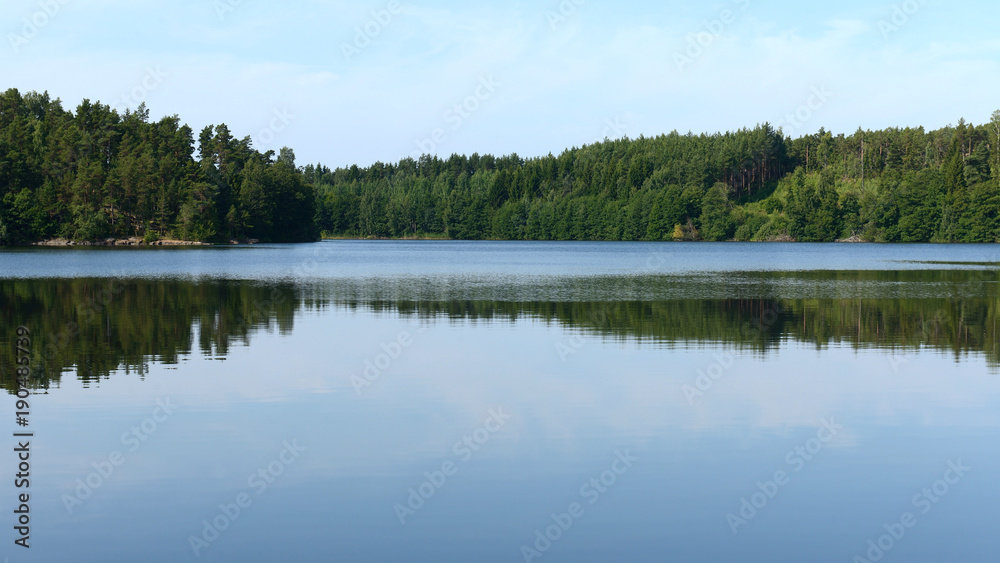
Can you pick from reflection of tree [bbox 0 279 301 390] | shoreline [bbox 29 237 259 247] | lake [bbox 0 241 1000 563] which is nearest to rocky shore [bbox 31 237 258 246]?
shoreline [bbox 29 237 259 247]

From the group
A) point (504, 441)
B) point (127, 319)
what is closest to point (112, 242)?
point (127, 319)

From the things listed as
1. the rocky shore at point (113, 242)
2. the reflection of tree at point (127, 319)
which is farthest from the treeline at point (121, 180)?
the reflection of tree at point (127, 319)

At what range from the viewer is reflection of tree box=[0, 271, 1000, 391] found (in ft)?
85.3

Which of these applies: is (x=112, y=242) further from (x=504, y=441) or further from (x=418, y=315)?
(x=504, y=441)

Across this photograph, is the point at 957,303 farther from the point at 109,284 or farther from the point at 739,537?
the point at 109,284

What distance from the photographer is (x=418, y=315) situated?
3616 centimetres

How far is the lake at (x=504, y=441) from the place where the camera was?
10.6 metres

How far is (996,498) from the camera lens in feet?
39.0

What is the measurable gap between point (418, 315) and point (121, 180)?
117m

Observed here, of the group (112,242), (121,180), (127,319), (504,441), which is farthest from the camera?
(112,242)

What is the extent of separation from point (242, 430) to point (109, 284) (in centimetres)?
4198

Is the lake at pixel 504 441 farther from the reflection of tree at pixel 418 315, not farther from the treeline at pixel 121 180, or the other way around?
the treeline at pixel 121 180

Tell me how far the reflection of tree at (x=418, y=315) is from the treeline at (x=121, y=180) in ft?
301

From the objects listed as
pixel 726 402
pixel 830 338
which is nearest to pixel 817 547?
pixel 726 402
